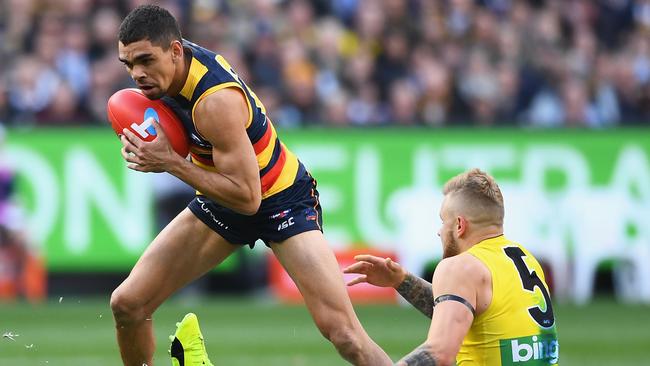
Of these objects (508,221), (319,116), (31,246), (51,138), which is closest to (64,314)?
(31,246)

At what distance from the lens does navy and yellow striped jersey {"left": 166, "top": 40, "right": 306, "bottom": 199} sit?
21.1 feet

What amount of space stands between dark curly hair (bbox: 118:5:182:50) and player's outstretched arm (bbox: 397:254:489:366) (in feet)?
6.76

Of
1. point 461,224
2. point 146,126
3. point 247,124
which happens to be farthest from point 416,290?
point 146,126

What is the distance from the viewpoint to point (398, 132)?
14.5m

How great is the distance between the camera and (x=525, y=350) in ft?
17.1

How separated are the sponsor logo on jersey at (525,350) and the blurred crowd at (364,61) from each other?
9.41 metres

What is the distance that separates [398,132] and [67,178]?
3791 millimetres

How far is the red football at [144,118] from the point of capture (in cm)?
652

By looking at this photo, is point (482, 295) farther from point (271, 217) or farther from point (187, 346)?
point (187, 346)

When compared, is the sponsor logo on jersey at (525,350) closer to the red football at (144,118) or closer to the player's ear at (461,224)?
the player's ear at (461,224)

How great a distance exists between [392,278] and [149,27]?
5.75 ft

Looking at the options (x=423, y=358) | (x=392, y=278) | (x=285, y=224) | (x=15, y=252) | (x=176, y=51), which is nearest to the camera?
(x=423, y=358)

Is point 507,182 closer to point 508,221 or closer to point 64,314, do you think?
point 508,221

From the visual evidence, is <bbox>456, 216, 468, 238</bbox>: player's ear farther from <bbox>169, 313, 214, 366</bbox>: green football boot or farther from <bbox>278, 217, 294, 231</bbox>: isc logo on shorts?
<bbox>169, 313, 214, 366</bbox>: green football boot
